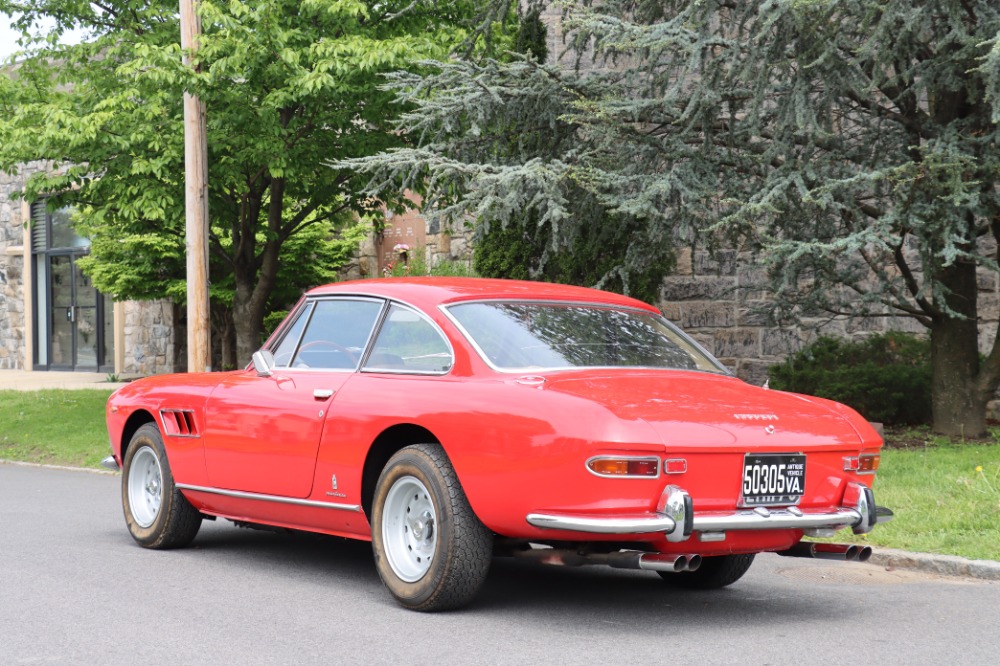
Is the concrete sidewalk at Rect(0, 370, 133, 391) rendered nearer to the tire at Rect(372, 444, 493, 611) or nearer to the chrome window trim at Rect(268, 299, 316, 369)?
the chrome window trim at Rect(268, 299, 316, 369)

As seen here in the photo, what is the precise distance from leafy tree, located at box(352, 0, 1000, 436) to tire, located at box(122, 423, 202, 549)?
4.52 meters

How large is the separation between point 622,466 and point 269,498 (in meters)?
2.55

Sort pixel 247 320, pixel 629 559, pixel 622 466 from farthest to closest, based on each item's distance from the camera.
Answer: pixel 247 320 → pixel 629 559 → pixel 622 466

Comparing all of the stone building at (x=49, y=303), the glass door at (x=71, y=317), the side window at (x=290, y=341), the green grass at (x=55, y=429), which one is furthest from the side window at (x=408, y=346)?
the glass door at (x=71, y=317)

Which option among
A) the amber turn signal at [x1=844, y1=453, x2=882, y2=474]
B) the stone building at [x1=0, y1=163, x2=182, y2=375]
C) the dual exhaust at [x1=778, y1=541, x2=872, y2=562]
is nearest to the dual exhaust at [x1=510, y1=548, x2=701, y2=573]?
the dual exhaust at [x1=778, y1=541, x2=872, y2=562]

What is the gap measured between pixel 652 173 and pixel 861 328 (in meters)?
5.41

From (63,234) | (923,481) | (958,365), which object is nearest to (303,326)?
(923,481)

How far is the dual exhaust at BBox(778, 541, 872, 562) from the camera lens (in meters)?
6.35


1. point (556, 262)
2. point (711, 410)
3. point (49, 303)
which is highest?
point (556, 262)

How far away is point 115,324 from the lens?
2952cm

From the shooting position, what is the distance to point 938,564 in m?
7.88

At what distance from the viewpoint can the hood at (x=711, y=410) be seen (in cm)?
579

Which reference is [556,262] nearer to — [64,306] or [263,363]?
[263,363]

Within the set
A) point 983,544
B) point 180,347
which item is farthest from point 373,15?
point 180,347
